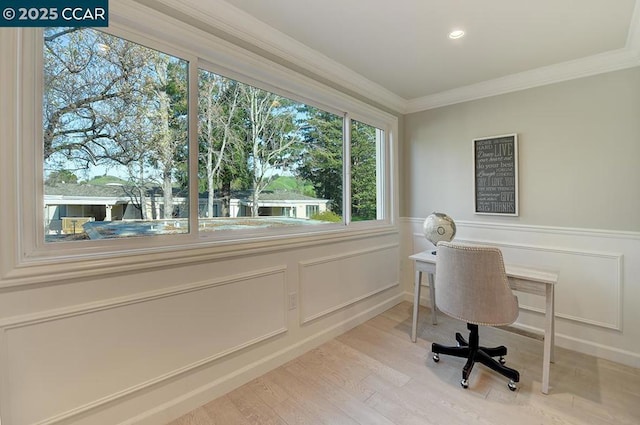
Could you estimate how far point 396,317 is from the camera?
9.84ft

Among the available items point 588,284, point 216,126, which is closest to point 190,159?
point 216,126

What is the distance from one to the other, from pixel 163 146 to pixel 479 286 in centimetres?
212

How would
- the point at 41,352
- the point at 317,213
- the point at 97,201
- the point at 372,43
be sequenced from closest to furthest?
1. the point at 41,352
2. the point at 97,201
3. the point at 372,43
4. the point at 317,213

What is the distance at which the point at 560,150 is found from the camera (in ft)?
8.08

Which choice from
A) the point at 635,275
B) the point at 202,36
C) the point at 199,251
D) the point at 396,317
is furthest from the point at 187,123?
the point at 635,275

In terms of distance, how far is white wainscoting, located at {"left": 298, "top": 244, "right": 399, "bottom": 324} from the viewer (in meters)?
2.34

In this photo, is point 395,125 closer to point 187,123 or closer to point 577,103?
point 577,103

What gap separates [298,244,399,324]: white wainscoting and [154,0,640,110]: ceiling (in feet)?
5.41

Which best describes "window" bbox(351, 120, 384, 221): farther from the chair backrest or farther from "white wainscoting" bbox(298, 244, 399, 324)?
the chair backrest

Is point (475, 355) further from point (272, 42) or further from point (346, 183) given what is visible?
point (272, 42)

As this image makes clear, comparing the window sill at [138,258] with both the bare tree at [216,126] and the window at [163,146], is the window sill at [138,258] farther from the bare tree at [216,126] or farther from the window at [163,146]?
the bare tree at [216,126]

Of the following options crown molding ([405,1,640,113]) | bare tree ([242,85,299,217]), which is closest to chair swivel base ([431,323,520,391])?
bare tree ([242,85,299,217])

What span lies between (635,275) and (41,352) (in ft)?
12.3

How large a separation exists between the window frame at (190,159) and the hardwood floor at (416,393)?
920 mm
